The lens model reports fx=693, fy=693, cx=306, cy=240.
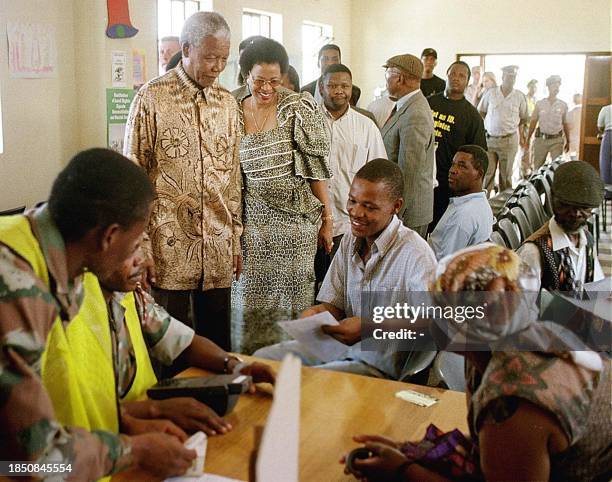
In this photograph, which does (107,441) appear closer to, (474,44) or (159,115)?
(159,115)

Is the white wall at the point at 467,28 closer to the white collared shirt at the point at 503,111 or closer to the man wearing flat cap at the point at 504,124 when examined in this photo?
the man wearing flat cap at the point at 504,124

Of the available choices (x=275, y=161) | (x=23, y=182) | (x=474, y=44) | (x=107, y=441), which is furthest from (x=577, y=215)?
(x=474, y=44)

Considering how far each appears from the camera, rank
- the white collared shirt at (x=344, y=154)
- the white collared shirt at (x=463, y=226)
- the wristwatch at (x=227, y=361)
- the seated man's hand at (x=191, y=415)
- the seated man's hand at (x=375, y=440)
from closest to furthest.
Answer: the seated man's hand at (x=375, y=440) < the seated man's hand at (x=191, y=415) < the wristwatch at (x=227, y=361) < the white collared shirt at (x=463, y=226) < the white collared shirt at (x=344, y=154)

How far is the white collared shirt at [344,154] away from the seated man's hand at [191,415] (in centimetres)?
232

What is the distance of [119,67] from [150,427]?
135 inches

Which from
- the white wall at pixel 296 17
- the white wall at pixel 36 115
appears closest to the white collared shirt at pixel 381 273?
the white wall at pixel 36 115

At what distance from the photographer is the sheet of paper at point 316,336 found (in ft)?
6.50

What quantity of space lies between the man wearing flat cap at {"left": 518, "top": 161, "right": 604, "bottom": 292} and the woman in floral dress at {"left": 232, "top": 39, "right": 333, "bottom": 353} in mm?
1025

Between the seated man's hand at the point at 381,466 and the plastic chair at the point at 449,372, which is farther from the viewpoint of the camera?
the plastic chair at the point at 449,372

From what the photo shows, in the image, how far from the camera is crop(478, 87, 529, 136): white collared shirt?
29.0ft

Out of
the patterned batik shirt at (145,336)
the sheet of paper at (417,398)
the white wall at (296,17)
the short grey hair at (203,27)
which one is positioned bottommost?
the sheet of paper at (417,398)

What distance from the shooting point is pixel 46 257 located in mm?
1191

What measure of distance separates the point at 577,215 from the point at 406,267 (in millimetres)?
724

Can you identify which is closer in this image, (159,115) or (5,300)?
(5,300)
